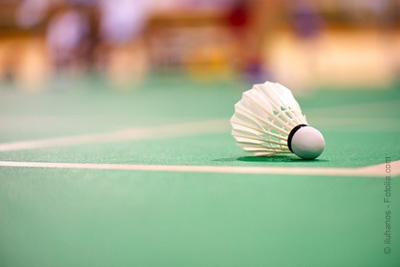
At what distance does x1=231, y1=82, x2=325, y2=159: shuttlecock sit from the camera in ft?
8.38

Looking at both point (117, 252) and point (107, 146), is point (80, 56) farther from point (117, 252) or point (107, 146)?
point (117, 252)

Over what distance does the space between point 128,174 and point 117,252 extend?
720 millimetres

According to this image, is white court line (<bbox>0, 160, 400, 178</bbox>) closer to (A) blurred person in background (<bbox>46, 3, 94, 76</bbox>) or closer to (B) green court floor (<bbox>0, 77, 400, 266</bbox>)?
(B) green court floor (<bbox>0, 77, 400, 266</bbox>)

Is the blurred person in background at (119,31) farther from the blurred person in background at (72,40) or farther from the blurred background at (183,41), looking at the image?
the blurred person in background at (72,40)

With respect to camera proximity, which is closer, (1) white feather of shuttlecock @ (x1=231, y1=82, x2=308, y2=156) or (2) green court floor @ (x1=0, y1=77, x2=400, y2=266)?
(2) green court floor @ (x1=0, y1=77, x2=400, y2=266)

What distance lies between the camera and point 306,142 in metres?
2.54

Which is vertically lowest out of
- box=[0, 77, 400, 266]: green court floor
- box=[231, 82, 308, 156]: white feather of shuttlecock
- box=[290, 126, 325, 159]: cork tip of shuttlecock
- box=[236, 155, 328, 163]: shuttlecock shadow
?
box=[0, 77, 400, 266]: green court floor

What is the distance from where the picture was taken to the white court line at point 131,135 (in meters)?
3.44

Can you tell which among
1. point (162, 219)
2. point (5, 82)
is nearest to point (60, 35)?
point (5, 82)

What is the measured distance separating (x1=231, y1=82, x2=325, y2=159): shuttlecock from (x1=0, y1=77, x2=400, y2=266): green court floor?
58 mm

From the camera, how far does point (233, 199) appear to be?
206 centimetres

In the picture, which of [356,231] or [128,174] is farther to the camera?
[128,174]

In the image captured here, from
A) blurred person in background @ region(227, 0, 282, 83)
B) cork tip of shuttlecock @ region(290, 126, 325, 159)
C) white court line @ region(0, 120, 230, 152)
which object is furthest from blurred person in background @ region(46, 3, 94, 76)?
cork tip of shuttlecock @ region(290, 126, 325, 159)

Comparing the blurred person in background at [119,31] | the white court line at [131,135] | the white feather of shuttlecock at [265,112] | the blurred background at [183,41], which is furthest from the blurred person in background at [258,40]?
the white feather of shuttlecock at [265,112]
